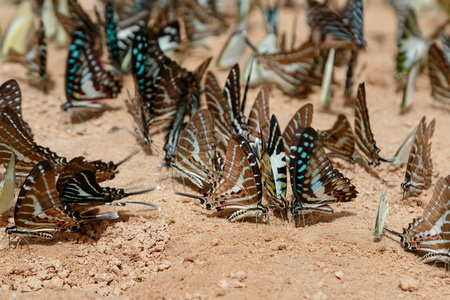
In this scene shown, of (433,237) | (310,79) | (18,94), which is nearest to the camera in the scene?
(433,237)

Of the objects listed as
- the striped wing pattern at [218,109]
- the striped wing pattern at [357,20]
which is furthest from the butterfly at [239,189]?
the striped wing pattern at [357,20]

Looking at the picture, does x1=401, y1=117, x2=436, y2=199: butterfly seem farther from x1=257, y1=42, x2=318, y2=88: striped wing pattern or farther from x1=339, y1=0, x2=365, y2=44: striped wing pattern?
x1=257, y1=42, x2=318, y2=88: striped wing pattern

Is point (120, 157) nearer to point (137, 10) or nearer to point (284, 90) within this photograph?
point (284, 90)

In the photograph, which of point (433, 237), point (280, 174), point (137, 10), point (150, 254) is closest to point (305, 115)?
point (280, 174)

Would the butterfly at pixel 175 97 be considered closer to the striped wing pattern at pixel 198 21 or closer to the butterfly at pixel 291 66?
the butterfly at pixel 291 66

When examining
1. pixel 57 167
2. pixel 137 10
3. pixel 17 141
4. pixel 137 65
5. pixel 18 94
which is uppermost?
pixel 137 10

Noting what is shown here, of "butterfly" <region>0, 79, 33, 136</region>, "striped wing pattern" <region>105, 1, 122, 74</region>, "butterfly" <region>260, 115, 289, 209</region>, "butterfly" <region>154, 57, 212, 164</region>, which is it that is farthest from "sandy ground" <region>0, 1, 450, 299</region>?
"striped wing pattern" <region>105, 1, 122, 74</region>

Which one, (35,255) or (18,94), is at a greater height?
(18,94)

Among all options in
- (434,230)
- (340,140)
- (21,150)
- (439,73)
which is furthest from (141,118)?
(439,73)
